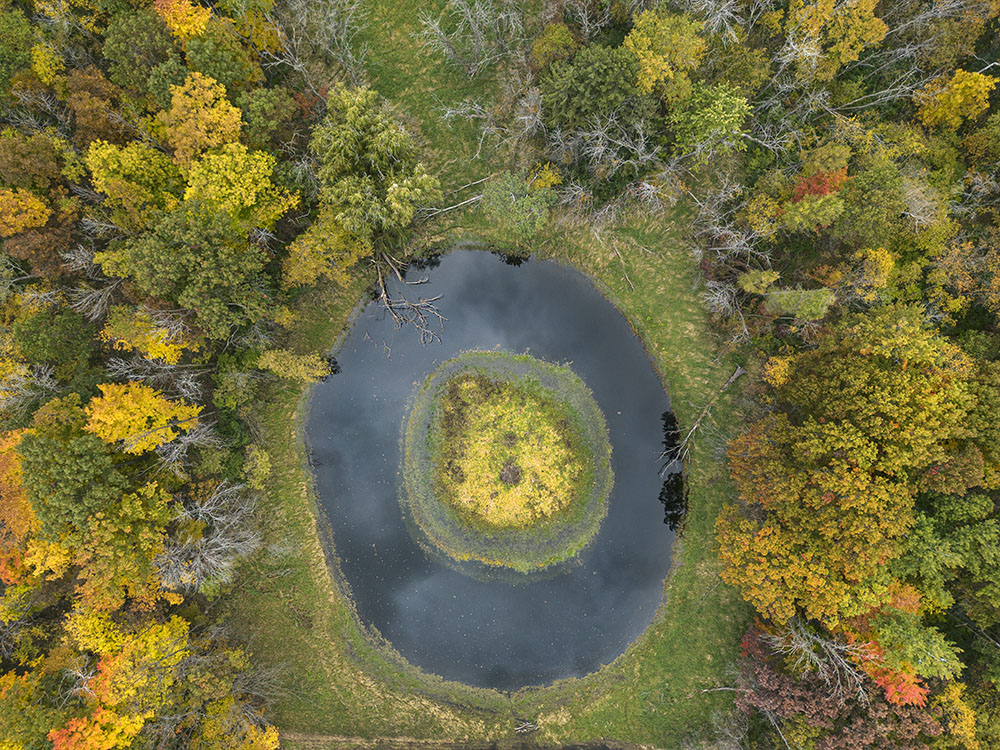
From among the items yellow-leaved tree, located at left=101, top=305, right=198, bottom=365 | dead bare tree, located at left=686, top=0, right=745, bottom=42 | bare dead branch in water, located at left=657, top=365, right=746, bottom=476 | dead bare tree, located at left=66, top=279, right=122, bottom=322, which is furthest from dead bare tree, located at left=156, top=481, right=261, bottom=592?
dead bare tree, located at left=686, top=0, right=745, bottom=42

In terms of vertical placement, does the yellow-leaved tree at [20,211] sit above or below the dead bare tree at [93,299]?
above

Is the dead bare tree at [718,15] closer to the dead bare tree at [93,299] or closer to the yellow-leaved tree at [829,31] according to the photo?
the yellow-leaved tree at [829,31]

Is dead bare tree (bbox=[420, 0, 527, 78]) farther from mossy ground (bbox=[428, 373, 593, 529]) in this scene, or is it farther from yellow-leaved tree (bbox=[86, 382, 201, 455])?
yellow-leaved tree (bbox=[86, 382, 201, 455])

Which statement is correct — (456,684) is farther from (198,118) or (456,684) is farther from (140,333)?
(198,118)

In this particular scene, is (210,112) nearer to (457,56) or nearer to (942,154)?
(457,56)

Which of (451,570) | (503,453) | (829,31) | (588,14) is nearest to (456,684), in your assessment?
(451,570)

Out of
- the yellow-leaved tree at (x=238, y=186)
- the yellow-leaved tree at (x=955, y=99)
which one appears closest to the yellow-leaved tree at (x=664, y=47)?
the yellow-leaved tree at (x=955, y=99)
